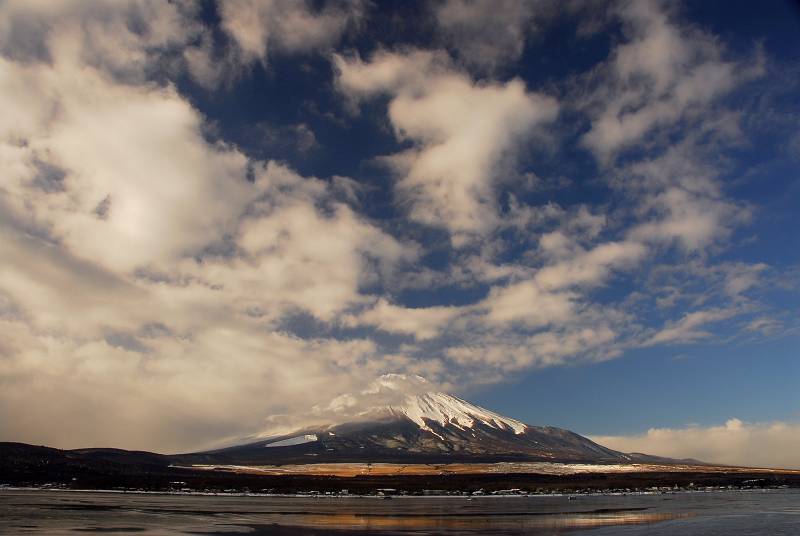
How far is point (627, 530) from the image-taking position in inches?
2060

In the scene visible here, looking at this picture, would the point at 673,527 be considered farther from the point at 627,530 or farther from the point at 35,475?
the point at 35,475

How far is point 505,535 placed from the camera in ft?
156

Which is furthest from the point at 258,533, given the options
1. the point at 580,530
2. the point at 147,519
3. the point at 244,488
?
the point at 244,488

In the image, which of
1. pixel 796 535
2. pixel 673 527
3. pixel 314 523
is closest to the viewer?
pixel 796 535

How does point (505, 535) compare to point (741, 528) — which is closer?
point (505, 535)

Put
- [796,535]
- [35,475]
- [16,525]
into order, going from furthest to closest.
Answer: [35,475] < [16,525] < [796,535]

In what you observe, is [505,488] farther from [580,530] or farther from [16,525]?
[16,525]

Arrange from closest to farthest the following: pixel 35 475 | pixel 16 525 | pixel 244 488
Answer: pixel 16 525 < pixel 244 488 < pixel 35 475

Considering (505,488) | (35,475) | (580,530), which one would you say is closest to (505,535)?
(580,530)

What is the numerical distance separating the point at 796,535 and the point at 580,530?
17625mm

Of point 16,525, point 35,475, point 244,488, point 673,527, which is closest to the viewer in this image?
point 16,525

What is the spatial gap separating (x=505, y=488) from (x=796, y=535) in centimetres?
12554

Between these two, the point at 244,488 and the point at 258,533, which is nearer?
the point at 258,533

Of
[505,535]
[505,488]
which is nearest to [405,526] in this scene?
[505,535]
